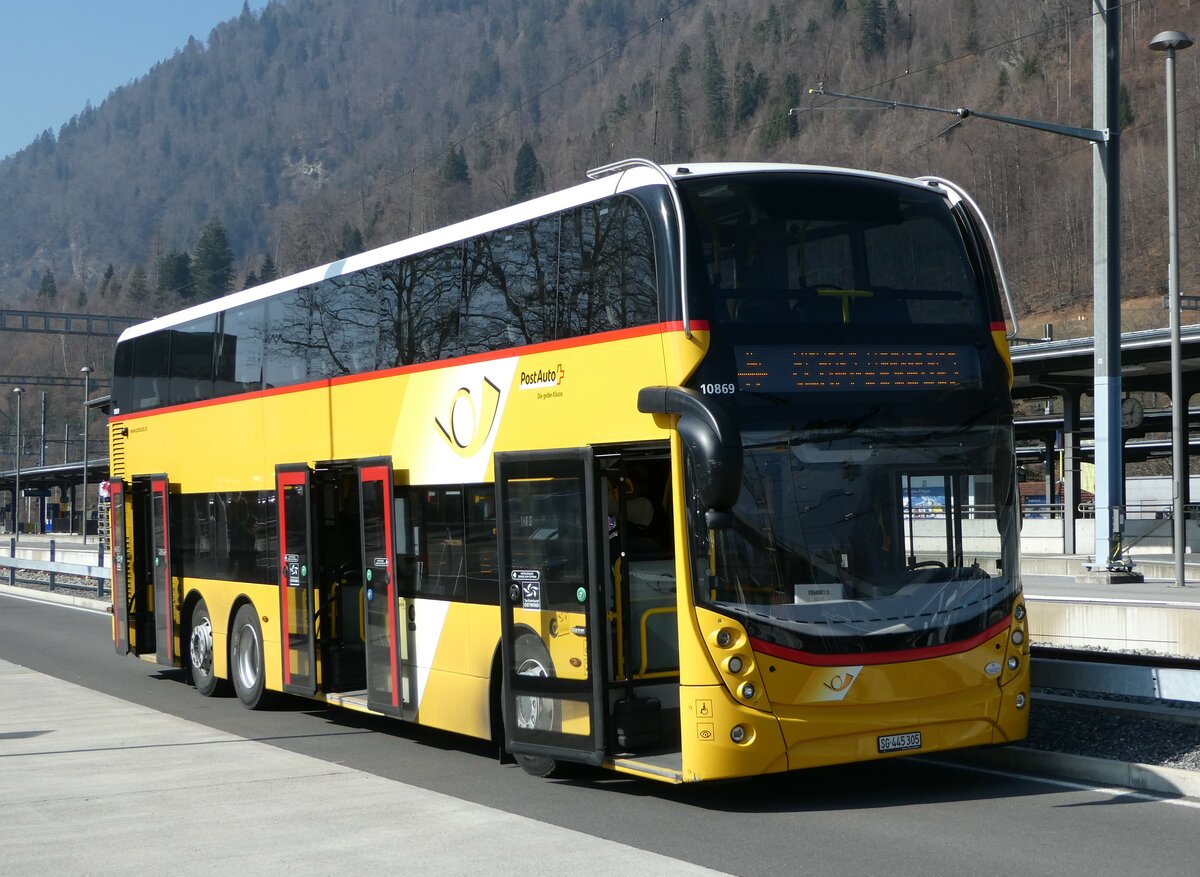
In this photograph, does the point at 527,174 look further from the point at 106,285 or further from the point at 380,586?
the point at 380,586

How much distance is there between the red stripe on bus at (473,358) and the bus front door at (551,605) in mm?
749

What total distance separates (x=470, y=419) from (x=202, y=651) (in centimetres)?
672

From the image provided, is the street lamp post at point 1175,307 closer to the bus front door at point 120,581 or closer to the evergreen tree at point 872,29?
the bus front door at point 120,581

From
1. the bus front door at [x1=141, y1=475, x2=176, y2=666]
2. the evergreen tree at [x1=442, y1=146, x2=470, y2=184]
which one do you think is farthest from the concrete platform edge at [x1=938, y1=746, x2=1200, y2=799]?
the evergreen tree at [x1=442, y1=146, x2=470, y2=184]

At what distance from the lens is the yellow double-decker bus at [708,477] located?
9.33 metres

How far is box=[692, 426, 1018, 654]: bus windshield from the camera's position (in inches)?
366

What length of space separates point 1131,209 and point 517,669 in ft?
291

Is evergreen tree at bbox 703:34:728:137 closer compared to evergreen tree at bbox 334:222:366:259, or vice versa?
evergreen tree at bbox 334:222:366:259

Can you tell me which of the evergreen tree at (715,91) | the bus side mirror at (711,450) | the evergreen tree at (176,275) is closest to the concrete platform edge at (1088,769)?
the bus side mirror at (711,450)

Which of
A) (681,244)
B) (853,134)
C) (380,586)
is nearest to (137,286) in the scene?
(853,134)

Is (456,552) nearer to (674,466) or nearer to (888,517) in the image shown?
(674,466)

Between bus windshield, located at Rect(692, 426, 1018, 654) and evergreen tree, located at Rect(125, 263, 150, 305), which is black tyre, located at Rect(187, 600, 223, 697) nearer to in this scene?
bus windshield, located at Rect(692, 426, 1018, 654)

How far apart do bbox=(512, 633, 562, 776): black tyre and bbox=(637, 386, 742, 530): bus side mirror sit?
1.98 meters

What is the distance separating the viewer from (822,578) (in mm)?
9430
